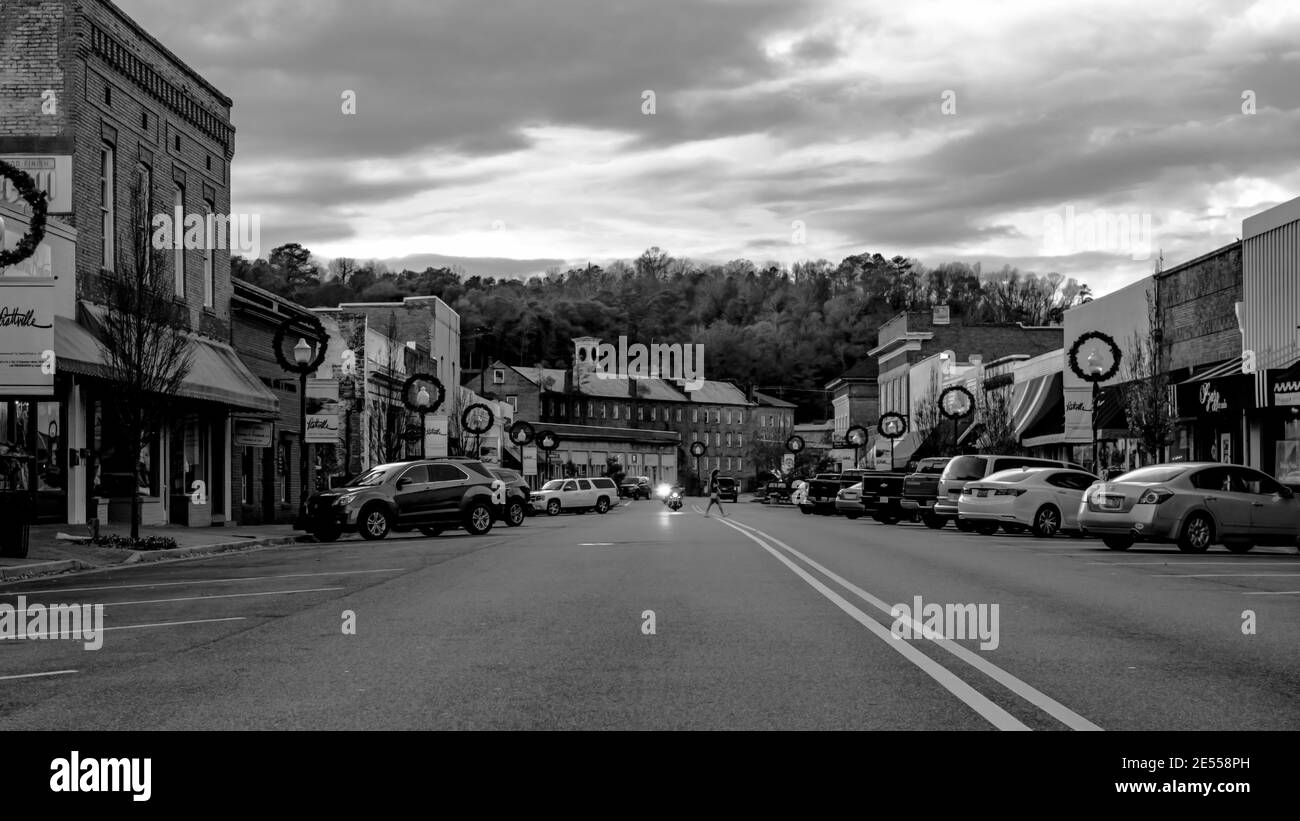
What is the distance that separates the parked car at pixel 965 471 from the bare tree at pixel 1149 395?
97.1 inches

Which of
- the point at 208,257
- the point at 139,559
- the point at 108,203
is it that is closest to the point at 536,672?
the point at 139,559

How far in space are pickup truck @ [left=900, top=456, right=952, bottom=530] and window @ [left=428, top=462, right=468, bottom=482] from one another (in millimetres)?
12693

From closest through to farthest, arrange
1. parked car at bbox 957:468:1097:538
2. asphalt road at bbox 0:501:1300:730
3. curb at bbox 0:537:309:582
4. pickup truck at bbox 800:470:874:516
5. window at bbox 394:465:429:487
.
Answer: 1. asphalt road at bbox 0:501:1300:730
2. curb at bbox 0:537:309:582
3. parked car at bbox 957:468:1097:538
4. window at bbox 394:465:429:487
5. pickup truck at bbox 800:470:874:516

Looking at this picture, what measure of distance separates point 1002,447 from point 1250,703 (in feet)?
139

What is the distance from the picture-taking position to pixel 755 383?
16738 cm

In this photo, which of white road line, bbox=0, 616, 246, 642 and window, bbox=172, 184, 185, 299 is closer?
white road line, bbox=0, 616, 246, 642

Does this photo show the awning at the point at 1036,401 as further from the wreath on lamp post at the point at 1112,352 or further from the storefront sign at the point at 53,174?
the storefront sign at the point at 53,174

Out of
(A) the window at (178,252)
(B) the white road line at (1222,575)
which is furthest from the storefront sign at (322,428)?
(B) the white road line at (1222,575)

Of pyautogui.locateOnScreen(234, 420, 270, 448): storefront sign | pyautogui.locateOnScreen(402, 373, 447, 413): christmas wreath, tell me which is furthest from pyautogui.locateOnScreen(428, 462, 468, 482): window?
pyautogui.locateOnScreen(402, 373, 447, 413): christmas wreath

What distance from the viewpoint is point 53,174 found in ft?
88.8

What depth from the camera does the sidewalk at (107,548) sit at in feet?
65.4

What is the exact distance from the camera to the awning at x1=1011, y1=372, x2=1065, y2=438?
49.8m

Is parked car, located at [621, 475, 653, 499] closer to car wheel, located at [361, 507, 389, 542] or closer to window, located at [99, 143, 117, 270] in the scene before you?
car wheel, located at [361, 507, 389, 542]

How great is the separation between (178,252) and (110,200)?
5286 mm
